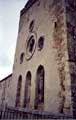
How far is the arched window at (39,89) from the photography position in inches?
307

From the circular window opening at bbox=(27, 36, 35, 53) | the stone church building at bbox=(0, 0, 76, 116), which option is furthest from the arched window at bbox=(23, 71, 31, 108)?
the circular window opening at bbox=(27, 36, 35, 53)

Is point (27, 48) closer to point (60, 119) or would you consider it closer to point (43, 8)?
point (43, 8)

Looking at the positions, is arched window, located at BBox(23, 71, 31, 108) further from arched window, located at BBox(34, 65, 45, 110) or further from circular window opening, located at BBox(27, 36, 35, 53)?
circular window opening, located at BBox(27, 36, 35, 53)

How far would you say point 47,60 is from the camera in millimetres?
7773

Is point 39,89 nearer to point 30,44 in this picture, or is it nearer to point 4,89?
point 30,44

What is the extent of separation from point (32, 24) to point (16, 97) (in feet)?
16.2

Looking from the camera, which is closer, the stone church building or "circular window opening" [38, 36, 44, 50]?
the stone church building

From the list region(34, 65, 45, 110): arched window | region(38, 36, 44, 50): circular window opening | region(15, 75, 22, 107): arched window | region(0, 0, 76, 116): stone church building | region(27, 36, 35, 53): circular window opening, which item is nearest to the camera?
region(0, 0, 76, 116): stone church building

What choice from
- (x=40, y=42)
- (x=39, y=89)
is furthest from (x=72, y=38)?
(x=39, y=89)

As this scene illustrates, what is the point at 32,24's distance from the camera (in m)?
10.7

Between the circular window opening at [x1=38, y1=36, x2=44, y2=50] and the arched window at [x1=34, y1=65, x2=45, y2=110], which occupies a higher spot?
the circular window opening at [x1=38, y1=36, x2=44, y2=50]

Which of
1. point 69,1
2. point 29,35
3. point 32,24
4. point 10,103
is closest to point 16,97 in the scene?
point 10,103

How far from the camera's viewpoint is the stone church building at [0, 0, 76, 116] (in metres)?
6.34

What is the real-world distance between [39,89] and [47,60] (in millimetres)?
1608
